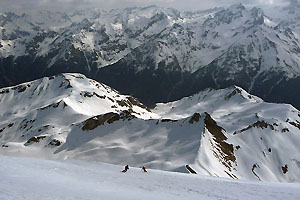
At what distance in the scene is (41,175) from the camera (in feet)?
113

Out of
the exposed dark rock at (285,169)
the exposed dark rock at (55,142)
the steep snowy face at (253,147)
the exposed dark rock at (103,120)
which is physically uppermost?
the exposed dark rock at (103,120)

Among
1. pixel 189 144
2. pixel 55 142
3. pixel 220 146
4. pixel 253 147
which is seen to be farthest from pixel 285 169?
pixel 55 142

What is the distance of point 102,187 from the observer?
33.0 meters

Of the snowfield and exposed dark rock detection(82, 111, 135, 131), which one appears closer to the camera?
the snowfield

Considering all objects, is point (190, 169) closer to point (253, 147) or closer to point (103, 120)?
point (253, 147)

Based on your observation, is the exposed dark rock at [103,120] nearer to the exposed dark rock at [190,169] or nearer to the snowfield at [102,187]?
the exposed dark rock at [190,169]

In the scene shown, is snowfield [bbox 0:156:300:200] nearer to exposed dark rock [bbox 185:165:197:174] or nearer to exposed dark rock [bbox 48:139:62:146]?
exposed dark rock [bbox 185:165:197:174]

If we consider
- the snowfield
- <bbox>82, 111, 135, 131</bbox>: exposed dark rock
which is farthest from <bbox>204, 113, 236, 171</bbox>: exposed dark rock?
the snowfield

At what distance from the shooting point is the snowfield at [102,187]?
27.1 m

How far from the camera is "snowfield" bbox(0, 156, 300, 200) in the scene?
2709 cm

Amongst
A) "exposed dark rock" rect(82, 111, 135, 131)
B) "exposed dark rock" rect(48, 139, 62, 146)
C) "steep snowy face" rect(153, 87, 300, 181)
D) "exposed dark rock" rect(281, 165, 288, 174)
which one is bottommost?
"exposed dark rock" rect(281, 165, 288, 174)

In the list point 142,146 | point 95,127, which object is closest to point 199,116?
point 142,146

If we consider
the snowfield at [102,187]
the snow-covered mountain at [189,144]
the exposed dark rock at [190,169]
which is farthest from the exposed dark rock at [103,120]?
the snowfield at [102,187]

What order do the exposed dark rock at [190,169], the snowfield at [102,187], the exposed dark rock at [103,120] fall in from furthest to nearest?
the exposed dark rock at [103,120] < the exposed dark rock at [190,169] < the snowfield at [102,187]
